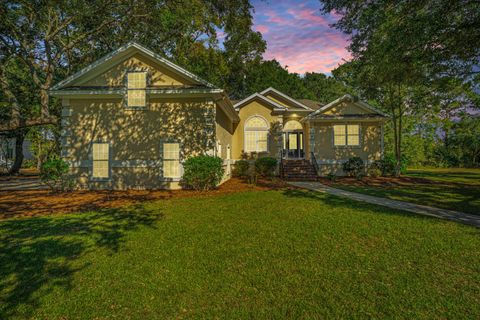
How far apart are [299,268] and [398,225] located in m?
3.77

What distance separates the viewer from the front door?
20531 mm

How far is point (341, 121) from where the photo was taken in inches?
720

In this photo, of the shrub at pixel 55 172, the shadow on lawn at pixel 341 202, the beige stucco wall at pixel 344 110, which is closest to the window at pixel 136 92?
the shrub at pixel 55 172

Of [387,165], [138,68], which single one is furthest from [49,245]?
[387,165]

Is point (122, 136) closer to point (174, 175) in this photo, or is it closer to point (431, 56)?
point (174, 175)

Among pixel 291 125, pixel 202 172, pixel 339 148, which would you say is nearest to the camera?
pixel 202 172

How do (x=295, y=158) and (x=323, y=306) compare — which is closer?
(x=323, y=306)

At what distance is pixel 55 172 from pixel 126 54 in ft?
23.2

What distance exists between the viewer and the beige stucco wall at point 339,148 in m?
18.2

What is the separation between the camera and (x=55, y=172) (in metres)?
12.3

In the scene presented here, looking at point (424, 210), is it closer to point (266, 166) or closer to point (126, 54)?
point (266, 166)

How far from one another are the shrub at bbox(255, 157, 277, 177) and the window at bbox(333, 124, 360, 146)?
5061 millimetres

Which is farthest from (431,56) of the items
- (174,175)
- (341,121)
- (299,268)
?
(174,175)

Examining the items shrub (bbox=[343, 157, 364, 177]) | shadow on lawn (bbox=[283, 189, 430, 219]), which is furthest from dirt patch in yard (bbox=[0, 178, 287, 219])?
shrub (bbox=[343, 157, 364, 177])
